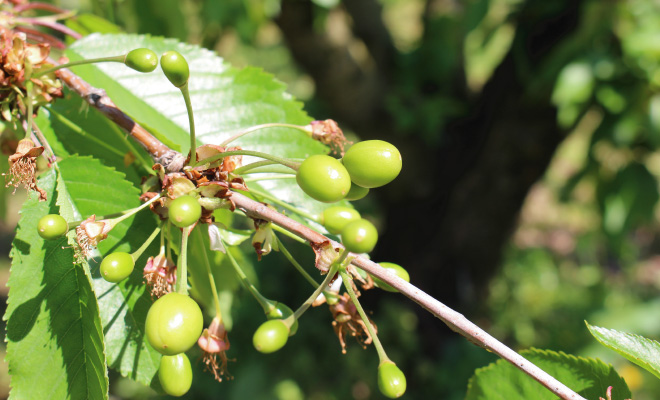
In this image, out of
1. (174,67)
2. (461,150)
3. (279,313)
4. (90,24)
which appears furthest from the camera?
(461,150)

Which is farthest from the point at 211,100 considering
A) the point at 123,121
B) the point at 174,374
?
the point at 174,374

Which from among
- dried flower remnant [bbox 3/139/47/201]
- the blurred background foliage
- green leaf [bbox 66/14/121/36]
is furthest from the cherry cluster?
the blurred background foliage

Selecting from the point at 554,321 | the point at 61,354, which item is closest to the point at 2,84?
the point at 61,354

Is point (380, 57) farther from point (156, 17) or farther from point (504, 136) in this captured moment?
point (156, 17)

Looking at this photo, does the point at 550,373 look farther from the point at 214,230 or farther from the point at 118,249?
the point at 118,249

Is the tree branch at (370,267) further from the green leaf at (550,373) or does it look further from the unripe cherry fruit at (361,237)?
the green leaf at (550,373)

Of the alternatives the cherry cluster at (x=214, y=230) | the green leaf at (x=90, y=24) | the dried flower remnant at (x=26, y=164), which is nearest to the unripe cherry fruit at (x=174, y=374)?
the cherry cluster at (x=214, y=230)
